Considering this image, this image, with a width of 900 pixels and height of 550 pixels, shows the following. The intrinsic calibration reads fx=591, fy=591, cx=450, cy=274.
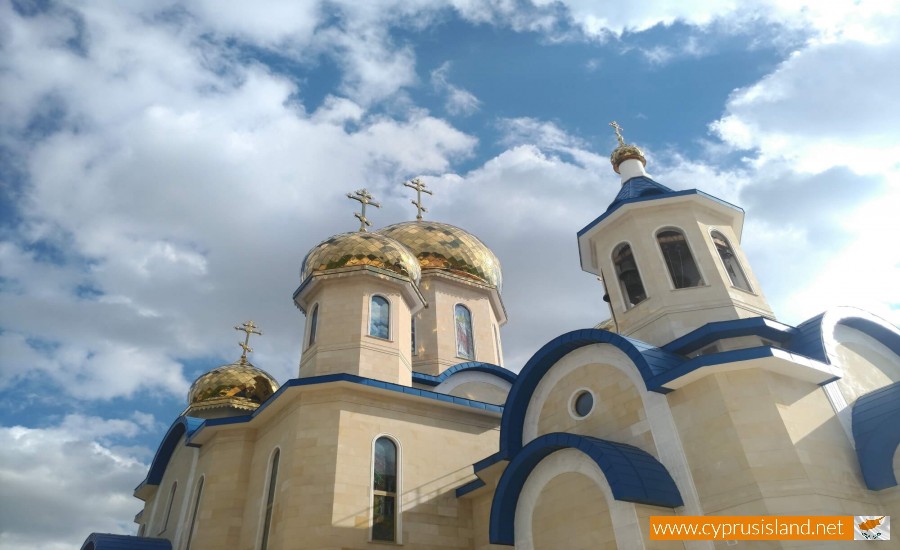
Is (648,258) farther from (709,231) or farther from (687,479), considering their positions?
(687,479)

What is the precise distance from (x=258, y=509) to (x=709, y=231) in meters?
9.20

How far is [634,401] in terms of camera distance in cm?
814

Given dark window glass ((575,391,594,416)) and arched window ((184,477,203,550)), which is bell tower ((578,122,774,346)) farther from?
arched window ((184,477,203,550))

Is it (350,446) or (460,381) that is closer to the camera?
(350,446)

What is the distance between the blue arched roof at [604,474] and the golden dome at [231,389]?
8804 mm

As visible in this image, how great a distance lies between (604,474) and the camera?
7.09 metres

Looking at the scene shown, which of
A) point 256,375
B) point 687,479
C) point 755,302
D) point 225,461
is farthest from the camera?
point 256,375

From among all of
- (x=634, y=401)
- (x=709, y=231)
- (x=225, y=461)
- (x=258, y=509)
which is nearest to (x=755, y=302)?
(x=709, y=231)

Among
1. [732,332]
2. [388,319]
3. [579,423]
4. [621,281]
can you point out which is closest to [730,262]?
[621,281]

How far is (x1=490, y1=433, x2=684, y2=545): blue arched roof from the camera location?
6.86m

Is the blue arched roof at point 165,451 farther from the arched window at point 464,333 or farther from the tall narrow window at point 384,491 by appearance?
the arched window at point 464,333

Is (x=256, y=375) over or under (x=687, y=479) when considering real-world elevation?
over

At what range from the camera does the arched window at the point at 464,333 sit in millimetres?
16406

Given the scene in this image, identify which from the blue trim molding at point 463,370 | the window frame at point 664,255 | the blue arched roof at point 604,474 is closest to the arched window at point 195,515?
the blue trim molding at point 463,370
